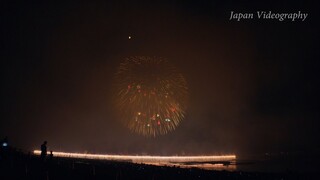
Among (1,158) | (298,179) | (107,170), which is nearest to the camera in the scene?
(1,158)

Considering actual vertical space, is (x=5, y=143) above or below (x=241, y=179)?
above

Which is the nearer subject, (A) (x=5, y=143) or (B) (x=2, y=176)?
(B) (x=2, y=176)

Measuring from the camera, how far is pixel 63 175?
26453 millimetres

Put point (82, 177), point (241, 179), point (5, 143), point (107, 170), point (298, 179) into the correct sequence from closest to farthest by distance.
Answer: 1. point (82, 177)
2. point (107, 170)
3. point (5, 143)
4. point (241, 179)
5. point (298, 179)

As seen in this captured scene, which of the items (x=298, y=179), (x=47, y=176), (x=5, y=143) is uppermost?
(x=5, y=143)

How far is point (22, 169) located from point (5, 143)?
37.3 feet

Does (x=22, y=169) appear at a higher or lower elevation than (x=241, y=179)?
higher

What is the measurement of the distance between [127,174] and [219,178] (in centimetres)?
1187

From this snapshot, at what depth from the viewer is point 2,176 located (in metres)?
23.5

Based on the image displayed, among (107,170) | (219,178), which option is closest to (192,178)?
(219,178)

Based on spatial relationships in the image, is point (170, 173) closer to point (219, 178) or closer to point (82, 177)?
point (219, 178)

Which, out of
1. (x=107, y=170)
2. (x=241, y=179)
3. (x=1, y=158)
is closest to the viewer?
(x=1, y=158)

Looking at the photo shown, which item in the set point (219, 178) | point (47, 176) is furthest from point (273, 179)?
point (47, 176)

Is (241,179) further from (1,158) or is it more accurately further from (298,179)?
(1,158)
